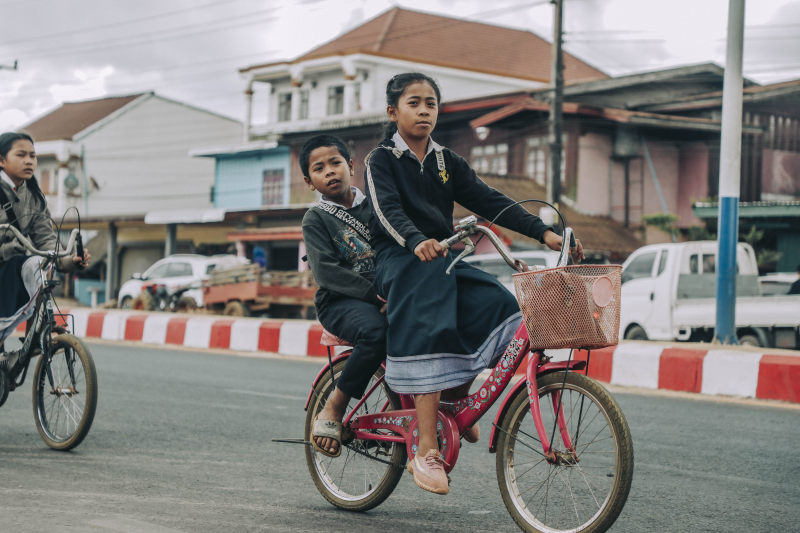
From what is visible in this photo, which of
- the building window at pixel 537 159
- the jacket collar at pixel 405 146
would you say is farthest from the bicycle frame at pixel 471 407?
the building window at pixel 537 159

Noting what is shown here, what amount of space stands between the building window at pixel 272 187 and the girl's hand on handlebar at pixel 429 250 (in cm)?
3687

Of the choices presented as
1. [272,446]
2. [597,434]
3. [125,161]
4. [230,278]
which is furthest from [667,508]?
[125,161]

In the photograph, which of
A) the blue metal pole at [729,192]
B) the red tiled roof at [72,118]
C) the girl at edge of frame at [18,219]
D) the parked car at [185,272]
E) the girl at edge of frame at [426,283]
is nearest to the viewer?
the girl at edge of frame at [426,283]

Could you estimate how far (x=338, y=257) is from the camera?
177 inches

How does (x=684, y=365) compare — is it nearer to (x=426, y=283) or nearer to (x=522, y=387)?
(x=522, y=387)

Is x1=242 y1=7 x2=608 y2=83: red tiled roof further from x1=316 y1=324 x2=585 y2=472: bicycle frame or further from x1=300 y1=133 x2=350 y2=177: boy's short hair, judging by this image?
x1=316 y1=324 x2=585 y2=472: bicycle frame

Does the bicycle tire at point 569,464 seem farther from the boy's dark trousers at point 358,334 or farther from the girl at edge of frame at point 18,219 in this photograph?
the girl at edge of frame at point 18,219

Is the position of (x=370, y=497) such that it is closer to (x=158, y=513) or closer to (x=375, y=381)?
(x=375, y=381)

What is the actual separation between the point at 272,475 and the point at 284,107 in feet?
134

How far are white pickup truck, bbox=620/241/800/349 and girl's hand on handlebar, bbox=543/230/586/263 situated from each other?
10.4 meters

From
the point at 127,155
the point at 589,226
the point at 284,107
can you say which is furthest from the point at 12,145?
the point at 127,155

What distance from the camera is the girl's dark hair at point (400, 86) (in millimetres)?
4148

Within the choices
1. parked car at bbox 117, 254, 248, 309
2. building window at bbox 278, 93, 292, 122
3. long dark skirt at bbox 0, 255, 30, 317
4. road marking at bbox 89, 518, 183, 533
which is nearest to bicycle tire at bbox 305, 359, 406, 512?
road marking at bbox 89, 518, 183, 533

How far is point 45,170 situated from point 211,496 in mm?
49983
